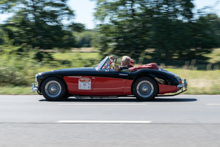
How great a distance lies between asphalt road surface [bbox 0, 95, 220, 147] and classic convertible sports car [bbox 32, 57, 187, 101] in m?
0.28

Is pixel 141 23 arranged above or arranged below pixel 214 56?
above

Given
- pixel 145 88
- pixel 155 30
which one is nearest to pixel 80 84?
pixel 145 88

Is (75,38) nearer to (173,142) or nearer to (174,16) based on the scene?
(174,16)

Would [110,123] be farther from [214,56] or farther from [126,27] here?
[214,56]

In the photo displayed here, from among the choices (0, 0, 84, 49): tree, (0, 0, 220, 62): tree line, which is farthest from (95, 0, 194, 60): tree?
(0, 0, 84, 49): tree

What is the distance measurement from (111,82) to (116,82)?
129 millimetres

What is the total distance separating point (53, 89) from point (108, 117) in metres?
2.86

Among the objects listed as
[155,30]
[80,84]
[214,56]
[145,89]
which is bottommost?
[145,89]

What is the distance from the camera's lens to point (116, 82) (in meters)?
8.41

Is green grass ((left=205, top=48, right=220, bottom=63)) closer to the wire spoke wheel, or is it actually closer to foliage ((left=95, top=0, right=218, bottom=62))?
foliage ((left=95, top=0, right=218, bottom=62))

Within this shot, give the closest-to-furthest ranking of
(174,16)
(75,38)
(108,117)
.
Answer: (108,117) → (174,16) → (75,38)

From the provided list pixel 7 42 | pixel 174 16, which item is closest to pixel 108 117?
pixel 7 42

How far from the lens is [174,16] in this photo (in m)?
29.3

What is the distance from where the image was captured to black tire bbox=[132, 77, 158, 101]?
844 cm
